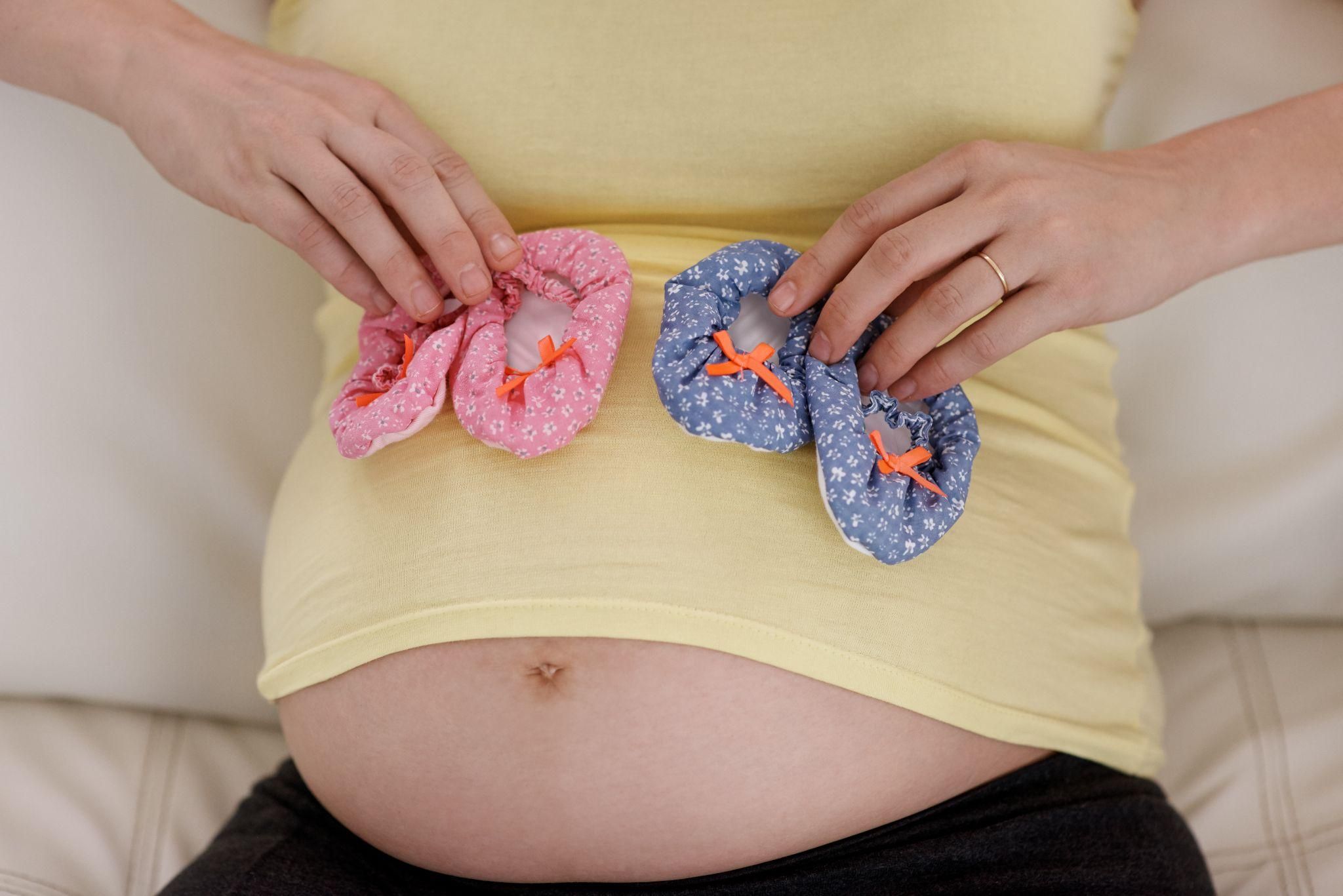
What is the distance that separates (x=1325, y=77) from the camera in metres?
1.18

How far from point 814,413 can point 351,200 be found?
0.43 metres

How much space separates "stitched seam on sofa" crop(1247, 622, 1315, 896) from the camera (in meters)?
1.06

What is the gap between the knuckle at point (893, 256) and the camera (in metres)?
0.81

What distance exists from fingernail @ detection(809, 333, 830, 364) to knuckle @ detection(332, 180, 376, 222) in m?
0.39

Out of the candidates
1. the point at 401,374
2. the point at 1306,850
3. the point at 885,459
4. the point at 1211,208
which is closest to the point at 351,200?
the point at 401,374

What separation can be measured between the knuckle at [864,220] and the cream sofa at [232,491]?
0.61 metres

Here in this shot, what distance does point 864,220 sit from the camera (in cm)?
84

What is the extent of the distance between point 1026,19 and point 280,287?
946 mm

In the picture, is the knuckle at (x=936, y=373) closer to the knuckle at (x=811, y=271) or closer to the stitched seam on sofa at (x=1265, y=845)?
the knuckle at (x=811, y=271)

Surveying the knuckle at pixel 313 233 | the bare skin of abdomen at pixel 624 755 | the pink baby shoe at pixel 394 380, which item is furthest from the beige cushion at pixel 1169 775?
the knuckle at pixel 313 233

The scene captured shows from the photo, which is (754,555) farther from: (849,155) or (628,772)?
(849,155)

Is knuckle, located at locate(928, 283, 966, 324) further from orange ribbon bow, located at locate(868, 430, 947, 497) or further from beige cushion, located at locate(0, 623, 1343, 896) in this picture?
beige cushion, located at locate(0, 623, 1343, 896)

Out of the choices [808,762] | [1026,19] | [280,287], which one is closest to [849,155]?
[1026,19]

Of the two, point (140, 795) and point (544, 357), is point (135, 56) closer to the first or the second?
point (544, 357)
